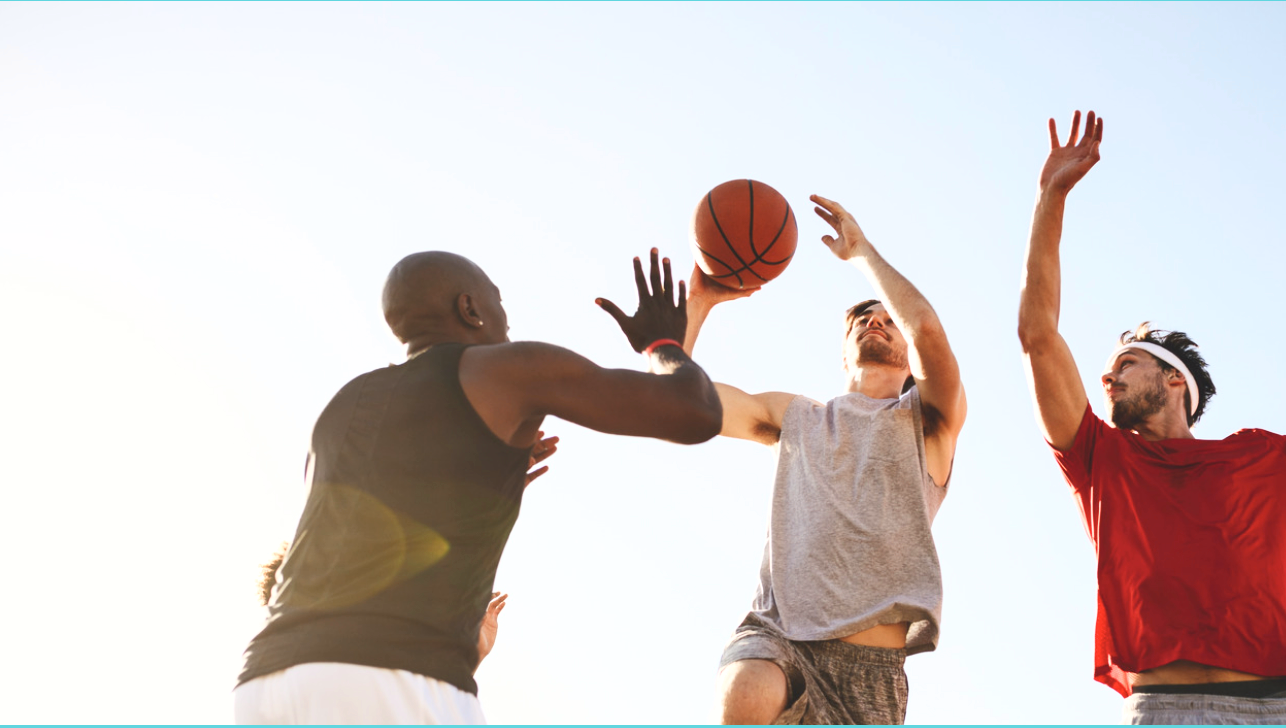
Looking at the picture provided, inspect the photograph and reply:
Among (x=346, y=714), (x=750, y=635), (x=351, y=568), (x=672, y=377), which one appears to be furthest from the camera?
(x=750, y=635)

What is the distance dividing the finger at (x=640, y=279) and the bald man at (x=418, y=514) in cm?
39

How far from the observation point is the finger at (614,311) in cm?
372

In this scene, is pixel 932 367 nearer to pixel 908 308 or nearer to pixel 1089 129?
pixel 908 308

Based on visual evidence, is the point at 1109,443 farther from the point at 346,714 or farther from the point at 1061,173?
the point at 346,714

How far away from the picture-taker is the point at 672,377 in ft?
10.8

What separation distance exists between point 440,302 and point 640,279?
0.69m

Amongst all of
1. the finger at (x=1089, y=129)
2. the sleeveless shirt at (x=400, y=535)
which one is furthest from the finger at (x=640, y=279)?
the finger at (x=1089, y=129)

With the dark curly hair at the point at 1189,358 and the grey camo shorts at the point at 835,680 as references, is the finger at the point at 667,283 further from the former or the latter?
the dark curly hair at the point at 1189,358

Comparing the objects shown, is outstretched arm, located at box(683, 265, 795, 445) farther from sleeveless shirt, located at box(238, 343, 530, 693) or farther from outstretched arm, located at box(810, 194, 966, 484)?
sleeveless shirt, located at box(238, 343, 530, 693)

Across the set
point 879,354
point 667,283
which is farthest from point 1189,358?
point 667,283

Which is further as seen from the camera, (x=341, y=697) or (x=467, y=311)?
(x=467, y=311)

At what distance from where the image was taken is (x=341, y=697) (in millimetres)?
2832

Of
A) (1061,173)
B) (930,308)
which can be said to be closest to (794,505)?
(930,308)

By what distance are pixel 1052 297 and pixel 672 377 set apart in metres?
3.29
